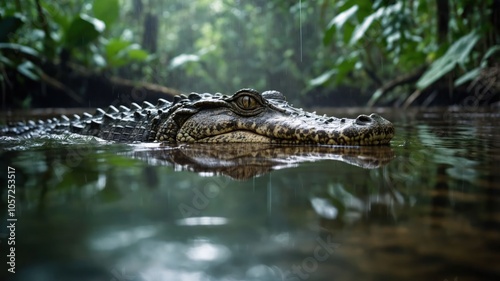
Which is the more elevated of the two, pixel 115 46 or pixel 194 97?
pixel 115 46

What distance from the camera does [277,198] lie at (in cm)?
130

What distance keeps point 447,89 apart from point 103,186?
32.3 ft

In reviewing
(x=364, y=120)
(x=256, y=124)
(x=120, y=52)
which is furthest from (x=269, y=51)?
(x=364, y=120)

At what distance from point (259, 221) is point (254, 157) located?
1197 millimetres

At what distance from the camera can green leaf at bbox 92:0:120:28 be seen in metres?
11.3

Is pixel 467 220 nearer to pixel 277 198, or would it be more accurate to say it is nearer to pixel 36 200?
pixel 277 198

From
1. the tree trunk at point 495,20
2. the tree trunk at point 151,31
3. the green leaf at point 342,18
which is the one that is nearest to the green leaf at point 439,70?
the tree trunk at point 495,20

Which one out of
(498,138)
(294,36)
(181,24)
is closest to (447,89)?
(498,138)

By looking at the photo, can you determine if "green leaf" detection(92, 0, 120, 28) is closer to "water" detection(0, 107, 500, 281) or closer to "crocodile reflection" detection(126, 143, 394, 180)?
"crocodile reflection" detection(126, 143, 394, 180)

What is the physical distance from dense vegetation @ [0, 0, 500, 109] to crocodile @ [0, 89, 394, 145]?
169 inches

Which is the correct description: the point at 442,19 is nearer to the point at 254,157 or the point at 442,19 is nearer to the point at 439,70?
the point at 439,70

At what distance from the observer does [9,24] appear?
29.5ft

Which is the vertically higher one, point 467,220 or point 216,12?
point 216,12

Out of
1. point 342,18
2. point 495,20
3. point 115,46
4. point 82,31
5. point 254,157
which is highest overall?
point 82,31
